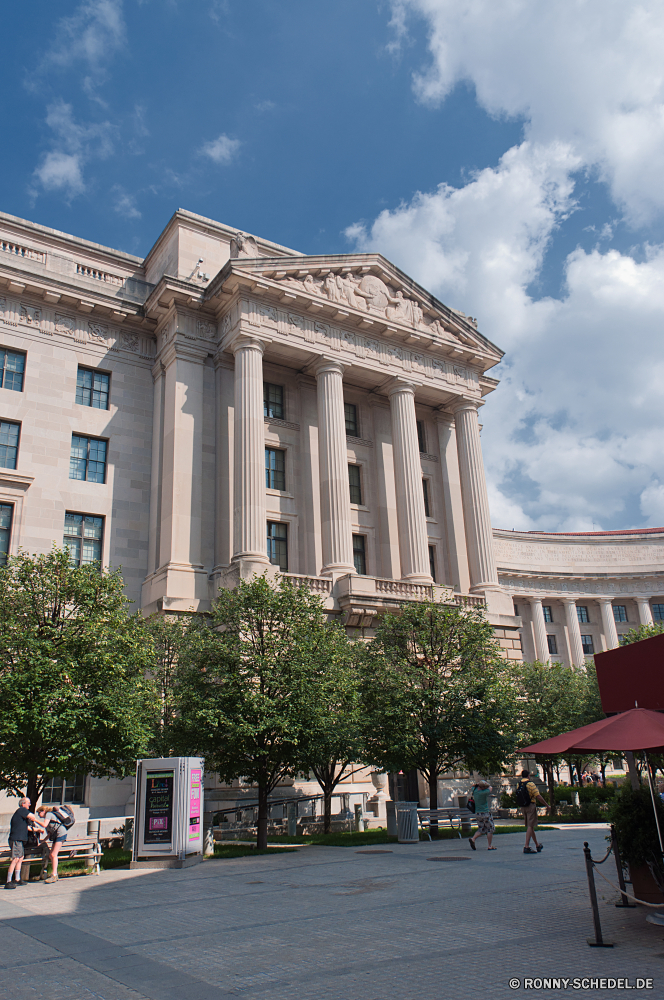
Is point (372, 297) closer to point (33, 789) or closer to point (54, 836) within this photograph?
point (33, 789)

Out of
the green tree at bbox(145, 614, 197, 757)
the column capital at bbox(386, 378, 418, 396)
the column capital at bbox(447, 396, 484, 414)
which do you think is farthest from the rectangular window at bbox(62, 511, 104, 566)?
the column capital at bbox(447, 396, 484, 414)

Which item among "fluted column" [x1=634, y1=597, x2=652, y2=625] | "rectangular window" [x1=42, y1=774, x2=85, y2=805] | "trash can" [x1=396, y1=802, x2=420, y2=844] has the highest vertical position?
"fluted column" [x1=634, y1=597, x2=652, y2=625]

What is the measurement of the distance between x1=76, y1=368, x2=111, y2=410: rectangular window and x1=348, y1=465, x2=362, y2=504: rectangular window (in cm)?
1327

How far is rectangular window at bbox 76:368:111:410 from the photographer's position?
35906 mm

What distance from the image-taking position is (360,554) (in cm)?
3944

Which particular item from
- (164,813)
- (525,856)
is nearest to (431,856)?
(525,856)

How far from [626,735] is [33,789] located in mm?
15593

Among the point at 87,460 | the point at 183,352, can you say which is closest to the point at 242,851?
the point at 87,460

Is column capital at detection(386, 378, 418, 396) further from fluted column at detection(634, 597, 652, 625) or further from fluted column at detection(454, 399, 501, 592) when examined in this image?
fluted column at detection(634, 597, 652, 625)

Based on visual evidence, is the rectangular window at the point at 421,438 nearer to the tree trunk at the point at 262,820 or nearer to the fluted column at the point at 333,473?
the fluted column at the point at 333,473

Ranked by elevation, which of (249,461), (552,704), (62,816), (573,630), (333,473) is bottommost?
(62,816)

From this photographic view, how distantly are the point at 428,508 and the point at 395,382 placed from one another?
750 cm

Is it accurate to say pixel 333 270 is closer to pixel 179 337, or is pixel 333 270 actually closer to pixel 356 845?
pixel 179 337

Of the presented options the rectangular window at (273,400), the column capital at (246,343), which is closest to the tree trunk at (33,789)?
the column capital at (246,343)
